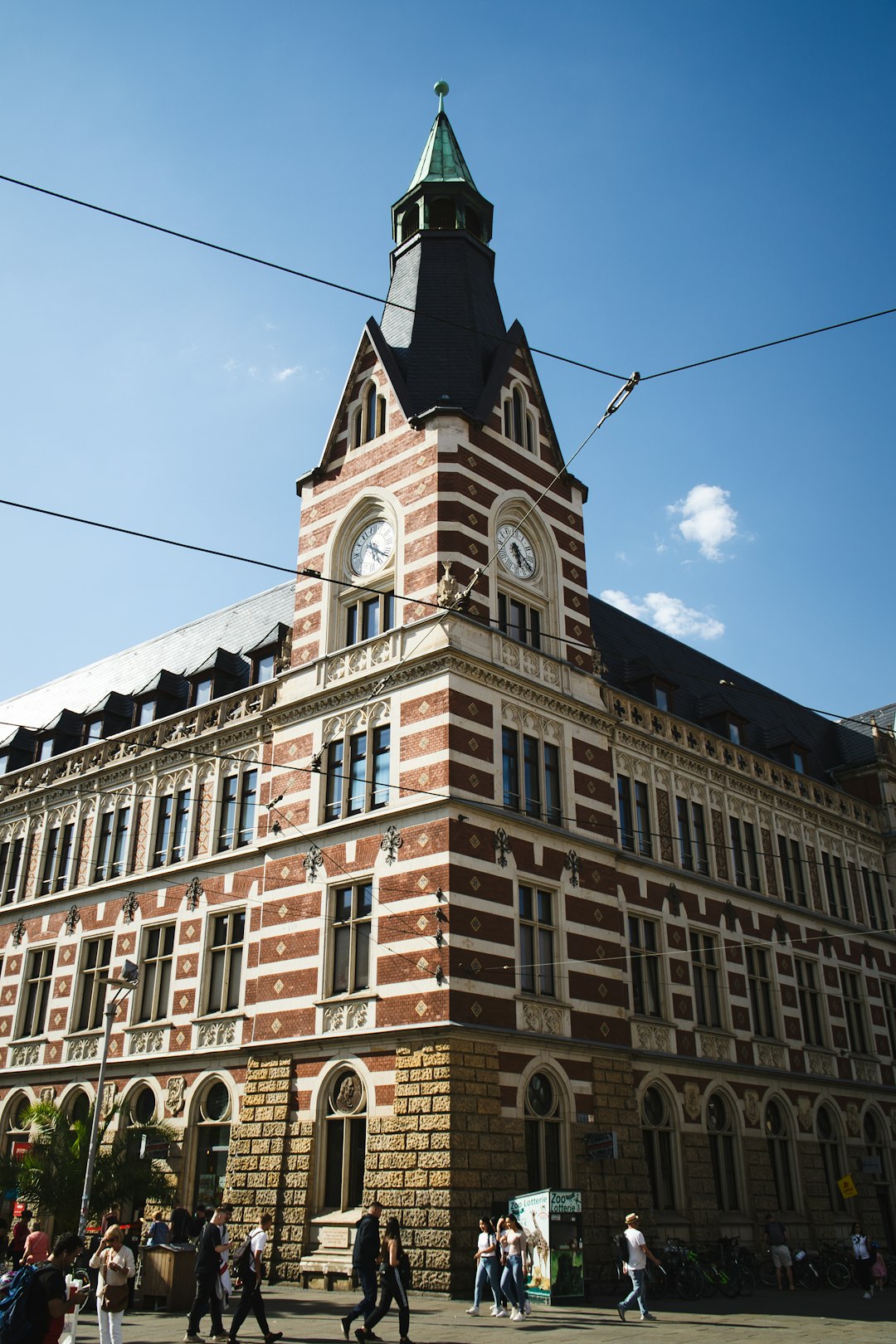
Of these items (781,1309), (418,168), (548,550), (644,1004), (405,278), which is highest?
(418,168)

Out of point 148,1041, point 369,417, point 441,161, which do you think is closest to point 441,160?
point 441,161

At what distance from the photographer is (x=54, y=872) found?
3550 cm

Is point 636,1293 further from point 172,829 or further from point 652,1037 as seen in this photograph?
point 172,829

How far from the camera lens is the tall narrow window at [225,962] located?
28.7m

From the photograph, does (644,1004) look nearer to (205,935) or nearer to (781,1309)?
(781,1309)

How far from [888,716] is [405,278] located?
27.7m

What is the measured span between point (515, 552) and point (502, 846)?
8.38 metres

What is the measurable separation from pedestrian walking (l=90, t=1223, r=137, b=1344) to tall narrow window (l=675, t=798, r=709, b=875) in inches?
843

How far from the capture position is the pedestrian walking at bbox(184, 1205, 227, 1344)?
15.0m

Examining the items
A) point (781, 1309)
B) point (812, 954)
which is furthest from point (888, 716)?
point (781, 1309)

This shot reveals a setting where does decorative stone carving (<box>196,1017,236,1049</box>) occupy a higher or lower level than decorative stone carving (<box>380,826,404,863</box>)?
lower

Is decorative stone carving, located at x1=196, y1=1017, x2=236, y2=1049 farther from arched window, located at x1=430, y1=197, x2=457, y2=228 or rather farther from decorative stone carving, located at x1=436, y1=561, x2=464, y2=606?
arched window, located at x1=430, y1=197, x2=457, y2=228

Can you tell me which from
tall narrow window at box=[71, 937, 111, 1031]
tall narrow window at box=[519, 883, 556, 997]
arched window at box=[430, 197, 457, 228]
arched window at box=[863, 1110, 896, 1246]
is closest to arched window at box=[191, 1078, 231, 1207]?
tall narrow window at box=[71, 937, 111, 1031]

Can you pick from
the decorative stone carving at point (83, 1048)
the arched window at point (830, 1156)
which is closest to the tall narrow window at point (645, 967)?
the arched window at point (830, 1156)
